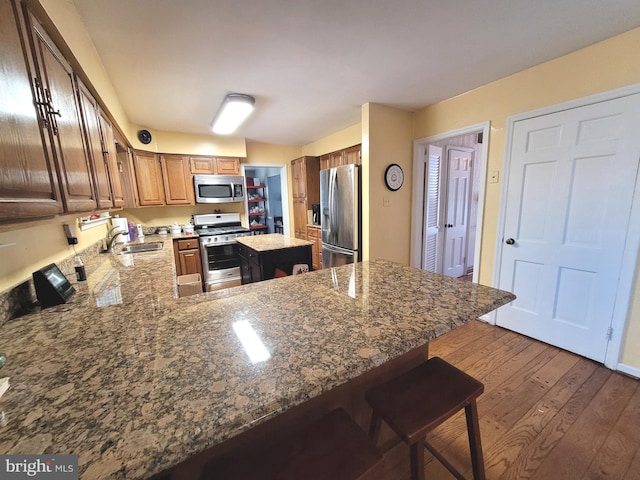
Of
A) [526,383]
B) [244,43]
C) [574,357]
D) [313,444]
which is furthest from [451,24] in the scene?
[574,357]

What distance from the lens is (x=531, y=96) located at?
6.93 ft

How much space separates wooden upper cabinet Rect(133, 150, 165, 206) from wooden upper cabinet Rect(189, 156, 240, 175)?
1.59 ft

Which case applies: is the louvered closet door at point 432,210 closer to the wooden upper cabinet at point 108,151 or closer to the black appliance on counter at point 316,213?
the black appliance on counter at point 316,213

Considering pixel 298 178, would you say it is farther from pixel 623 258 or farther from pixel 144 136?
pixel 623 258

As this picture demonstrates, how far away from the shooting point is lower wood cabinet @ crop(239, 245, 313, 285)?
261 centimetres

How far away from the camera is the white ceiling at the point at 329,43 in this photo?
1.41m

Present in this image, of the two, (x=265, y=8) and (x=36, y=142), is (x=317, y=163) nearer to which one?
(x=265, y=8)

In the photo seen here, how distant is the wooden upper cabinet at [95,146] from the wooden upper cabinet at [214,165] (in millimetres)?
2208

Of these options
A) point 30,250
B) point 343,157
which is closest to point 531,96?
point 343,157

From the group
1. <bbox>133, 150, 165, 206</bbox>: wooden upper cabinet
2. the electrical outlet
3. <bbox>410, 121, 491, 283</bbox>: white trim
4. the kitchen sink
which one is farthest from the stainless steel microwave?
<bbox>410, 121, 491, 283</bbox>: white trim

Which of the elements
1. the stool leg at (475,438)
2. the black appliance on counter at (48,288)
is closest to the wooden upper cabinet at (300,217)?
the black appliance on counter at (48,288)

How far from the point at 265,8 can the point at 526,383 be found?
301 cm

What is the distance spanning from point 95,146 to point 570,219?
3.56 m

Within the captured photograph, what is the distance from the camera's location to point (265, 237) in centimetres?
329
